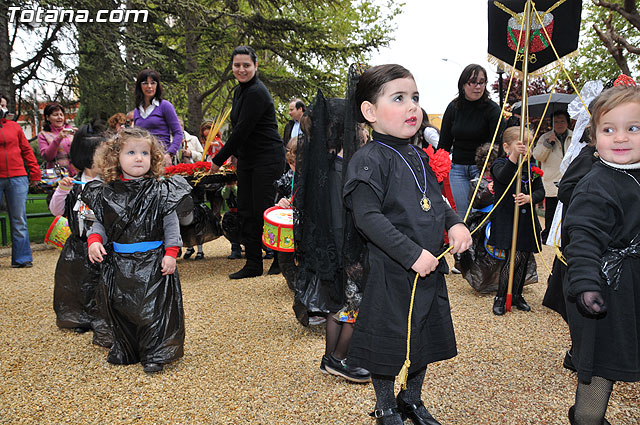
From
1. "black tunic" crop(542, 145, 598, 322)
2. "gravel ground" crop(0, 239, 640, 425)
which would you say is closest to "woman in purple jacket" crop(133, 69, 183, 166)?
"gravel ground" crop(0, 239, 640, 425)

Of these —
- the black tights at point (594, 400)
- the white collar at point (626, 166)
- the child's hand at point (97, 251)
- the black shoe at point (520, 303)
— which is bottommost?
the black shoe at point (520, 303)

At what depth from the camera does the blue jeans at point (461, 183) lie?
5195 millimetres

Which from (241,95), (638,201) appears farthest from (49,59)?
(638,201)

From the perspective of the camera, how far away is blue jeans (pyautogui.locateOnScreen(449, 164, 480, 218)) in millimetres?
5195

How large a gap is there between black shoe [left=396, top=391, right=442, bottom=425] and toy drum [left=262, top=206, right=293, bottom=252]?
5.97ft

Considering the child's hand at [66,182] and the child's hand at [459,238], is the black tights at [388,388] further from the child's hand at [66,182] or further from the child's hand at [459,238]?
the child's hand at [66,182]

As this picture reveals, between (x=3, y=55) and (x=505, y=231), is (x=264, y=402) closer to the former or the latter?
(x=505, y=231)

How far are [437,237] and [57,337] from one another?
3086mm

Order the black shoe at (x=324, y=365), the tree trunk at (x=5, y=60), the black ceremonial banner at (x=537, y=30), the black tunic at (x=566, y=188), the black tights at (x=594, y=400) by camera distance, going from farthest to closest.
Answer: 1. the tree trunk at (x=5, y=60)
2. the black ceremonial banner at (x=537, y=30)
3. the black shoe at (x=324, y=365)
4. the black tunic at (x=566, y=188)
5. the black tights at (x=594, y=400)

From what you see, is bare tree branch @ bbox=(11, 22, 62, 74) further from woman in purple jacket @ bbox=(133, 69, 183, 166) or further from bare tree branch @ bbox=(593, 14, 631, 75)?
bare tree branch @ bbox=(593, 14, 631, 75)

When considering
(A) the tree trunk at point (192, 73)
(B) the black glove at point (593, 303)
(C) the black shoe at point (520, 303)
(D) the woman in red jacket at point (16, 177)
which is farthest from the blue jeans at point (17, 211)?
(A) the tree trunk at point (192, 73)

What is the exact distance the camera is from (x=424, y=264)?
2.00m

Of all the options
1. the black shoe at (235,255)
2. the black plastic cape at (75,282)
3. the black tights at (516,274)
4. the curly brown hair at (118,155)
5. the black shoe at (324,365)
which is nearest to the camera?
the black shoe at (324,365)

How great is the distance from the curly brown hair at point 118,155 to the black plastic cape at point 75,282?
783mm
